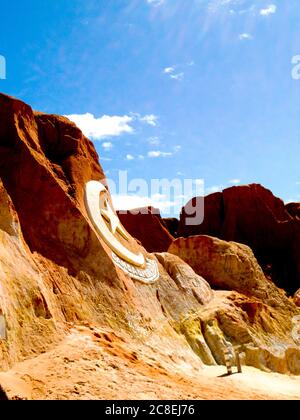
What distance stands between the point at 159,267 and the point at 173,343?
197 inches

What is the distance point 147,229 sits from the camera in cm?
6419

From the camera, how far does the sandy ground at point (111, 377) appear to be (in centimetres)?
885

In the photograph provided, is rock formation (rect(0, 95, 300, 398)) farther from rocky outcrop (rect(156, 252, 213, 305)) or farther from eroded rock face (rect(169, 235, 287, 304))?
eroded rock face (rect(169, 235, 287, 304))

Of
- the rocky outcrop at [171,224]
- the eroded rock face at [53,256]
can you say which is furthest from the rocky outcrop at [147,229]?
the eroded rock face at [53,256]

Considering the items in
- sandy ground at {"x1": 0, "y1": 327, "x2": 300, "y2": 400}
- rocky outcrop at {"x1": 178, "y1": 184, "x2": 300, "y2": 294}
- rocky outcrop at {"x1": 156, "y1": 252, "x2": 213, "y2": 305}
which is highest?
rocky outcrop at {"x1": 178, "y1": 184, "x2": 300, "y2": 294}

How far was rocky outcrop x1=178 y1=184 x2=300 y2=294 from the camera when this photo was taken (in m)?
53.8

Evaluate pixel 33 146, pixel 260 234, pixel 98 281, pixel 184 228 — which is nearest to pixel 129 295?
pixel 98 281

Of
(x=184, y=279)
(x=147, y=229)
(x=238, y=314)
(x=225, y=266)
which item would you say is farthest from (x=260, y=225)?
(x=184, y=279)

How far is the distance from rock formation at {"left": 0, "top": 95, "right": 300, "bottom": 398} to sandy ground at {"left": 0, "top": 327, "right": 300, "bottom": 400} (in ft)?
0.31

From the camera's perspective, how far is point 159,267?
20.5m

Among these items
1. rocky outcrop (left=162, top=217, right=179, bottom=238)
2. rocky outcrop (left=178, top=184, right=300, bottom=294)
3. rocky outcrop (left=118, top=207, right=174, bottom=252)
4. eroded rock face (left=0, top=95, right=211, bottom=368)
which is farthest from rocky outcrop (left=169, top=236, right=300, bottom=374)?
rocky outcrop (left=162, top=217, right=179, bottom=238)

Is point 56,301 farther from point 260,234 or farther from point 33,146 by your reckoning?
point 260,234

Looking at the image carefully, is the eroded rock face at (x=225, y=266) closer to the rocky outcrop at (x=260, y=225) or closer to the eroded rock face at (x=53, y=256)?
the eroded rock face at (x=53, y=256)

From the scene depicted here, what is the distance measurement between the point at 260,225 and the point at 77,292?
1793 inches
